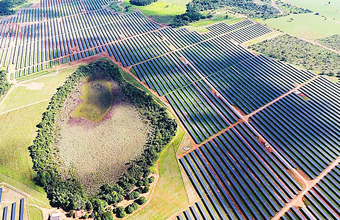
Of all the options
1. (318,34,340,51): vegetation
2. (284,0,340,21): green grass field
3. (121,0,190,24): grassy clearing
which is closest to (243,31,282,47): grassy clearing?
(318,34,340,51): vegetation

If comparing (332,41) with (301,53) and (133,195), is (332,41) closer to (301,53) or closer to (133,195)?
(301,53)

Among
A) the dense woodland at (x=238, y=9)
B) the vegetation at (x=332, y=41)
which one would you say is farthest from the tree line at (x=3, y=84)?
the vegetation at (x=332, y=41)

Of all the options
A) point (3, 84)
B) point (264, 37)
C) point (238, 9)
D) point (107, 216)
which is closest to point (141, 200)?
point (107, 216)

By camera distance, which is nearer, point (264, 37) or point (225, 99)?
point (225, 99)

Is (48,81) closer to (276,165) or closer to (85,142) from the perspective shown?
(85,142)

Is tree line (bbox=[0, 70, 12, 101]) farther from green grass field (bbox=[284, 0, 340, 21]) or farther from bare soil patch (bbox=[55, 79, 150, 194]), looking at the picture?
green grass field (bbox=[284, 0, 340, 21])

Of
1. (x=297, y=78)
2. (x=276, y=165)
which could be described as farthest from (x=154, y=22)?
(x=276, y=165)

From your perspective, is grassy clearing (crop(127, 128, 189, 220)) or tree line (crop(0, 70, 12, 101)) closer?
grassy clearing (crop(127, 128, 189, 220))
